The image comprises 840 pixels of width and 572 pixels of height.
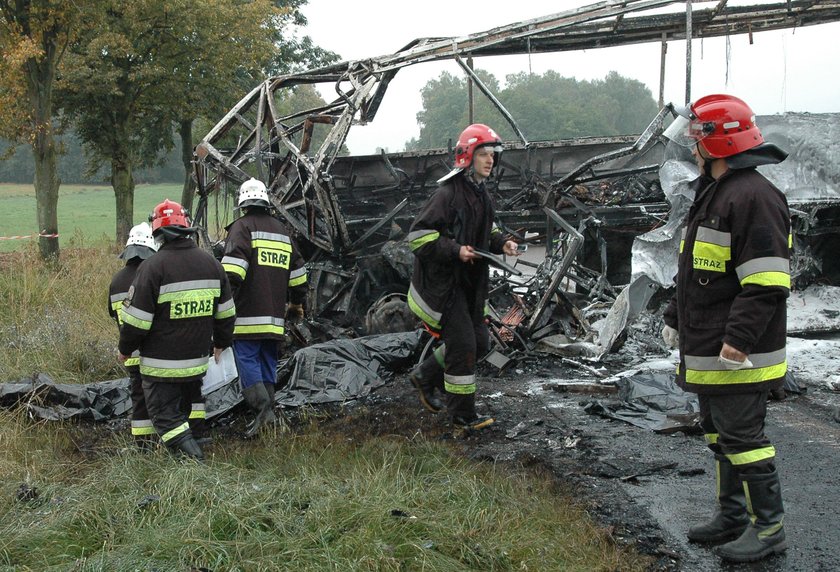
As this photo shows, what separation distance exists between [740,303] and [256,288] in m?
3.34

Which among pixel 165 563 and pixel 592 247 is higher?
pixel 592 247

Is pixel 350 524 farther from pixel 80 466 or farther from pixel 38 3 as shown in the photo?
pixel 38 3

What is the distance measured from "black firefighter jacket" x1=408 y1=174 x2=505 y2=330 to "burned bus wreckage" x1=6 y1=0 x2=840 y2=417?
1136 millimetres

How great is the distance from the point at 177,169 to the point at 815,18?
44474 millimetres

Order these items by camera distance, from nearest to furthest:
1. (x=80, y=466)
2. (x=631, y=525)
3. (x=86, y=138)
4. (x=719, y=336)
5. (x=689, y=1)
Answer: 1. (x=719, y=336)
2. (x=631, y=525)
3. (x=80, y=466)
4. (x=689, y=1)
5. (x=86, y=138)

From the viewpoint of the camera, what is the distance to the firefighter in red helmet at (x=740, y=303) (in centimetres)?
290

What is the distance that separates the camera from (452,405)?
5.03 metres

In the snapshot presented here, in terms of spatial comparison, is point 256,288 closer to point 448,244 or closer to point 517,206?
point 448,244

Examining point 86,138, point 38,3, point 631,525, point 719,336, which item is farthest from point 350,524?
point 86,138

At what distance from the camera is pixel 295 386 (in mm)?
6039

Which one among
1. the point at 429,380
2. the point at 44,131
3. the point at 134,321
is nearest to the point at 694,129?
the point at 429,380

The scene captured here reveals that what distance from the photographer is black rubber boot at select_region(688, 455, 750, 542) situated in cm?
319

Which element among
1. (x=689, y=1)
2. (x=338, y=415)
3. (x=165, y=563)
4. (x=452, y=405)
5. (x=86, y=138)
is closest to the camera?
(x=165, y=563)

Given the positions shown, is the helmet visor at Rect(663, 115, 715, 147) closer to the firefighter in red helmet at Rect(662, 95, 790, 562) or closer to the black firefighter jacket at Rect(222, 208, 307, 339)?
the firefighter in red helmet at Rect(662, 95, 790, 562)
